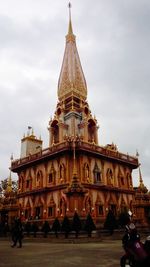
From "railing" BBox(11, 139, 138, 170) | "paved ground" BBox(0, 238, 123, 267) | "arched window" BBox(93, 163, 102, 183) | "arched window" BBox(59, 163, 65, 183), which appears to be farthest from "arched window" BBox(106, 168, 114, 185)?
"paved ground" BBox(0, 238, 123, 267)

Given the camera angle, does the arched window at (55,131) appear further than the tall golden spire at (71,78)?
No

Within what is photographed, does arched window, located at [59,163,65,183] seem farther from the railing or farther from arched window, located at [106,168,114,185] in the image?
arched window, located at [106,168,114,185]

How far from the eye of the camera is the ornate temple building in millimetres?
33594

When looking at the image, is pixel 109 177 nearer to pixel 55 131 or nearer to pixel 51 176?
pixel 51 176

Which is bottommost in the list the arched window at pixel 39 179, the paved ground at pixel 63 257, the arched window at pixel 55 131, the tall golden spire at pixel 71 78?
the paved ground at pixel 63 257

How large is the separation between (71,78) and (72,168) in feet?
60.2

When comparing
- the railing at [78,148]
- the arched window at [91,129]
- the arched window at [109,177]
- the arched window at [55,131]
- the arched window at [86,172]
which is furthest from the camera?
the arched window at [55,131]

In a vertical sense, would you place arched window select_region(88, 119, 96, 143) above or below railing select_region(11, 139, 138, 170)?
above

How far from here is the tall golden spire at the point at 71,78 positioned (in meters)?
45.3

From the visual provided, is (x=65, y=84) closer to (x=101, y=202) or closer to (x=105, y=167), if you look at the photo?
(x=105, y=167)

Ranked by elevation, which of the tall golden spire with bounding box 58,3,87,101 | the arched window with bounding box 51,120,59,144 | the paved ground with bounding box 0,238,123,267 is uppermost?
the tall golden spire with bounding box 58,3,87,101

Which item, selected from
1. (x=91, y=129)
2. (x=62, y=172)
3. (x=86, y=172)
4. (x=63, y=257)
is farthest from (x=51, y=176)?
(x=63, y=257)

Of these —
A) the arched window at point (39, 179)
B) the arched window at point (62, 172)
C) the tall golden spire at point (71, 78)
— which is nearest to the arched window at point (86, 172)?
the arched window at point (62, 172)

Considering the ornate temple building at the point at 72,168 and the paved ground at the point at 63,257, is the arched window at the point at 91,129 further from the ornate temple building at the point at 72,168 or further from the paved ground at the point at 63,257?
the paved ground at the point at 63,257
